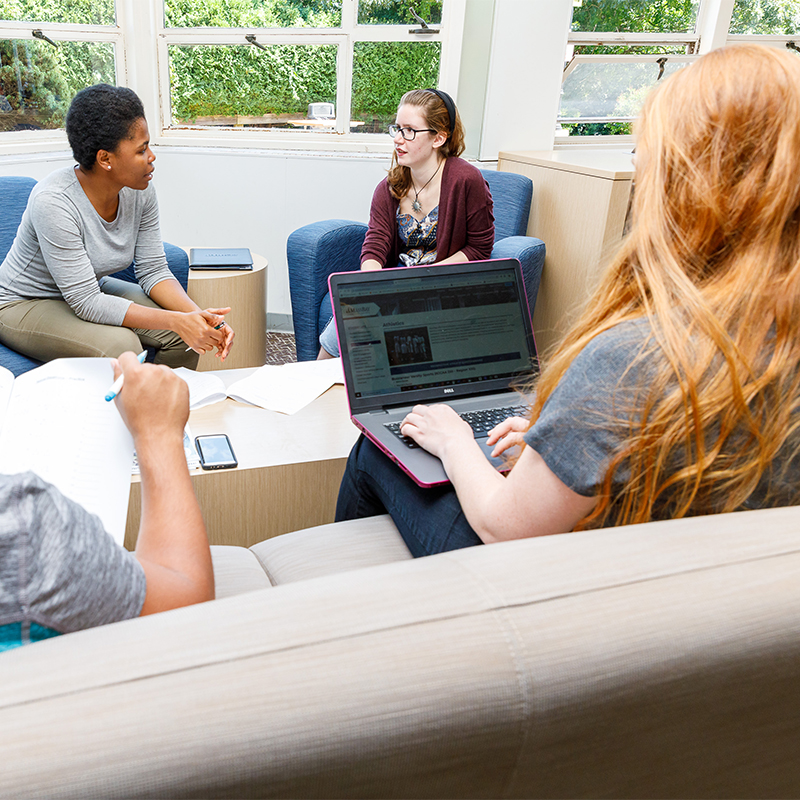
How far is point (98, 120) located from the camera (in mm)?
1938

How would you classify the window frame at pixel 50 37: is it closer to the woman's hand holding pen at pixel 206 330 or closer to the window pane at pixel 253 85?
the window pane at pixel 253 85

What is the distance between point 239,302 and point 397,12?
1640mm

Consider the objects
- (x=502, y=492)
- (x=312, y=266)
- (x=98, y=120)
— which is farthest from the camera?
(x=312, y=266)

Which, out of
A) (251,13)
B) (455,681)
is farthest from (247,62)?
(455,681)

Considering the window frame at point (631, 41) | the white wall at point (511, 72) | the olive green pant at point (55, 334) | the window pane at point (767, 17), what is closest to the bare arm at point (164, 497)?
the olive green pant at point (55, 334)

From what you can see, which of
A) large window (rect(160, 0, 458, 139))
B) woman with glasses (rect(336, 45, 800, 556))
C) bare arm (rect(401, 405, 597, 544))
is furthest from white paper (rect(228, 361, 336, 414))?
large window (rect(160, 0, 458, 139))

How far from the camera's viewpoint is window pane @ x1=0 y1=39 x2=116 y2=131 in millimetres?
2908

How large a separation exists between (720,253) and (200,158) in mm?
3026

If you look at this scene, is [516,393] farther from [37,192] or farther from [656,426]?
[37,192]

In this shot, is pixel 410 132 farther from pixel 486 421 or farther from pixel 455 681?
pixel 455 681

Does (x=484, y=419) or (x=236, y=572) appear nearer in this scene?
(x=236, y=572)

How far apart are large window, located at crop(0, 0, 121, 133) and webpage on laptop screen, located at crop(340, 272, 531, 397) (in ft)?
8.15

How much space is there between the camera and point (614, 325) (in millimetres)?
745

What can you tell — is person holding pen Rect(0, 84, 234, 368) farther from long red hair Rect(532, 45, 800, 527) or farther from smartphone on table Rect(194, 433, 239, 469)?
long red hair Rect(532, 45, 800, 527)
